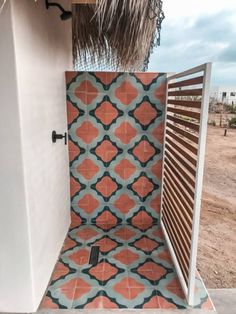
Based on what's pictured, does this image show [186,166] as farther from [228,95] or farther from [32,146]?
[228,95]

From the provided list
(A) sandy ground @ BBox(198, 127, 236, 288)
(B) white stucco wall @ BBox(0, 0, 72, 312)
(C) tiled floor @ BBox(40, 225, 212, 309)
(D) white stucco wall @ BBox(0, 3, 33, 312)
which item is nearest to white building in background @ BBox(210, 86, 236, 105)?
(A) sandy ground @ BBox(198, 127, 236, 288)

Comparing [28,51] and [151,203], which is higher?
[28,51]

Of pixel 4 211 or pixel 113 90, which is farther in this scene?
→ pixel 113 90

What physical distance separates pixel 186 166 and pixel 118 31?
4.42 ft

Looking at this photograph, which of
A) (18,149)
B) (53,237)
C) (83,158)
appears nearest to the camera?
(18,149)

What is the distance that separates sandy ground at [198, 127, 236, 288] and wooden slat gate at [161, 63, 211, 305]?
0.70 meters

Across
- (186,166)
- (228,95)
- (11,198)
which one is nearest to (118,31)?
(186,166)

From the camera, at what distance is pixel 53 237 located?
2.24 meters

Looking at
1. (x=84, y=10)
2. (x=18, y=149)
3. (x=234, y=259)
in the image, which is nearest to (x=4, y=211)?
(x=18, y=149)

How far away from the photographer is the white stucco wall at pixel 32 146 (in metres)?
1.44

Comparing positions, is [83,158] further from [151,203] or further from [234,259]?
[234,259]

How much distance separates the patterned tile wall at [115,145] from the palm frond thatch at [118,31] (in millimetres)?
273

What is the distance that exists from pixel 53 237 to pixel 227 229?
290 cm

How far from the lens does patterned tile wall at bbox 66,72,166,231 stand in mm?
2768
